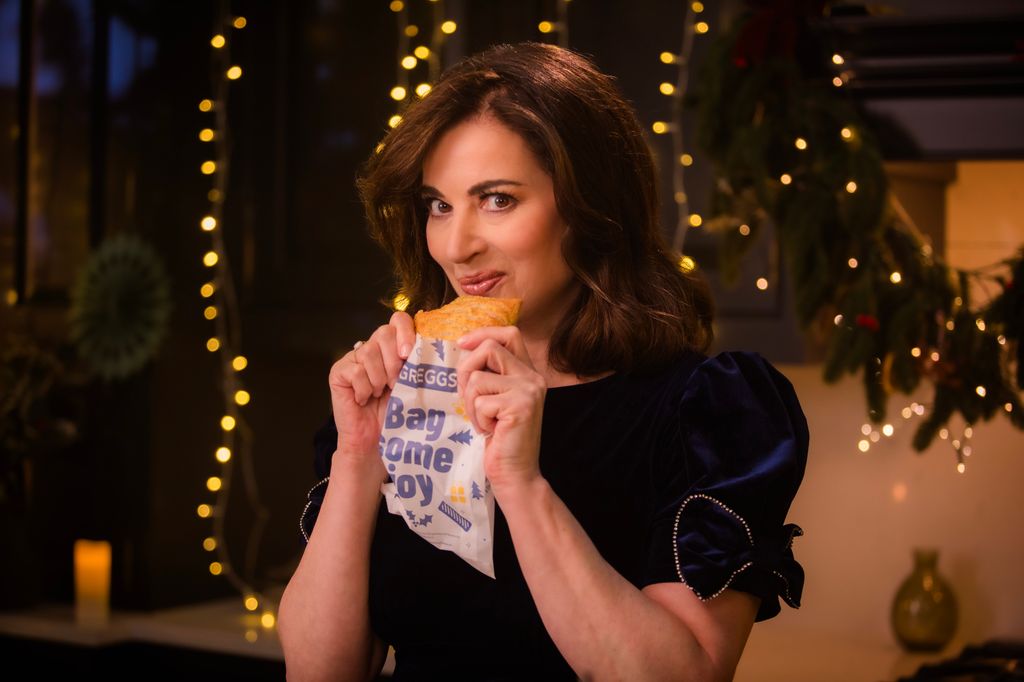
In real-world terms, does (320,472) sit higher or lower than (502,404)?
lower

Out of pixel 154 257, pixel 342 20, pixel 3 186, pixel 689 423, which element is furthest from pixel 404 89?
pixel 689 423

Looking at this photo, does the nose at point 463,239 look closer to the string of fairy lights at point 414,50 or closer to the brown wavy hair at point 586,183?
the brown wavy hair at point 586,183

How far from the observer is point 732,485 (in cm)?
114

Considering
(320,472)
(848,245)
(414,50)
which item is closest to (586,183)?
(320,472)

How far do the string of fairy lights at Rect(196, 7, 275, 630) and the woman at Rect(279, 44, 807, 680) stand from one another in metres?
1.46

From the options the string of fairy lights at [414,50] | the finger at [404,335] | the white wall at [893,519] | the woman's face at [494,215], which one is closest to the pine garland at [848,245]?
the white wall at [893,519]

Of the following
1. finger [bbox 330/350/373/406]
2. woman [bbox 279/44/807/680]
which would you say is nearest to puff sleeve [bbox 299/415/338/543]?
woman [bbox 279/44/807/680]

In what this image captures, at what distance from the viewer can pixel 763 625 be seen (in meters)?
2.58

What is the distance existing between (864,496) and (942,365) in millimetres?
527

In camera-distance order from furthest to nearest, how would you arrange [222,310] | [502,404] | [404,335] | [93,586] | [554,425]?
[222,310]
[93,586]
[554,425]
[404,335]
[502,404]

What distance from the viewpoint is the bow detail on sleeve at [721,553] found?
3.63ft

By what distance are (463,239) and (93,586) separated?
1.72 m

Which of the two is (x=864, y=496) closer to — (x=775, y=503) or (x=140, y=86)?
(x=775, y=503)

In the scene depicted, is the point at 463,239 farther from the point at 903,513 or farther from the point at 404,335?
the point at 903,513
